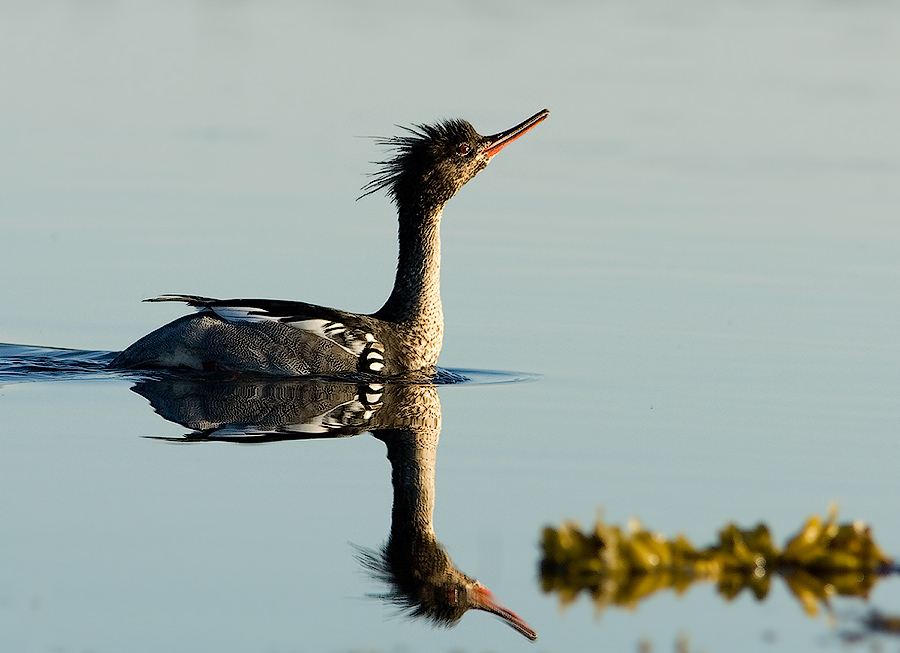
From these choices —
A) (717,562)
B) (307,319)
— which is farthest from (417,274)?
(717,562)

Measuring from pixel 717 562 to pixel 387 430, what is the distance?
338cm

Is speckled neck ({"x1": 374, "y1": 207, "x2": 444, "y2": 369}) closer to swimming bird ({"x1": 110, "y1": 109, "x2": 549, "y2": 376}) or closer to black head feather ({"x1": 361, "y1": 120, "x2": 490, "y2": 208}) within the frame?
swimming bird ({"x1": 110, "y1": 109, "x2": 549, "y2": 376})

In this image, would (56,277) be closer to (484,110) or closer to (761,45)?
(484,110)

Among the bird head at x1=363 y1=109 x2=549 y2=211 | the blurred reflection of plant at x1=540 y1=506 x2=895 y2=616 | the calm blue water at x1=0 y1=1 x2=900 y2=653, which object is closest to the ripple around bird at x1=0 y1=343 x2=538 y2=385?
the calm blue water at x1=0 y1=1 x2=900 y2=653

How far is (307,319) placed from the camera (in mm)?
11656

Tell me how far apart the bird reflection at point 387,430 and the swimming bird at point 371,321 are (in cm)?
22

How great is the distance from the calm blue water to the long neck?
1.72 feet

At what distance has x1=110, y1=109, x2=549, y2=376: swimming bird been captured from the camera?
11711mm

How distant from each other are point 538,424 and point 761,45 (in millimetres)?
19611

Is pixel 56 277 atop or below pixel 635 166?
below

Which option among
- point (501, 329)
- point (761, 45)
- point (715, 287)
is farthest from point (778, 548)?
point (761, 45)

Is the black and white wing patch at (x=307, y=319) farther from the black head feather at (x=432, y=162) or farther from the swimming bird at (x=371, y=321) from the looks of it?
the black head feather at (x=432, y=162)

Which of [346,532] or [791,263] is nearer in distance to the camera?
[346,532]

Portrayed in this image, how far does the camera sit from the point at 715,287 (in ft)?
45.8
